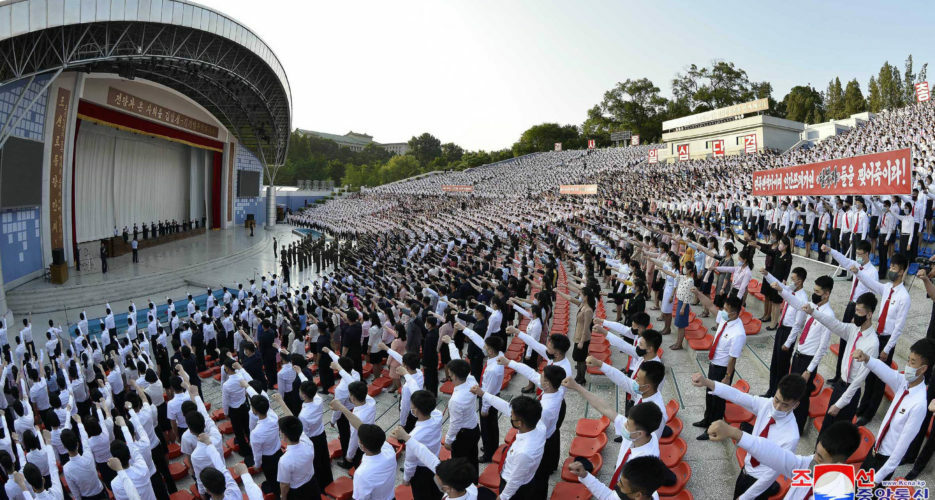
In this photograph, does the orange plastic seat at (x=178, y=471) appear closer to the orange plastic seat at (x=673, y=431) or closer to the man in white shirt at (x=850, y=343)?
the orange plastic seat at (x=673, y=431)

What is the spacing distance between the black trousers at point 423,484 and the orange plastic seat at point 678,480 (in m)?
1.61

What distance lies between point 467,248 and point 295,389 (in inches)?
355

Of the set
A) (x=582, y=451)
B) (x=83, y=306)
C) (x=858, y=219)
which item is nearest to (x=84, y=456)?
(x=582, y=451)

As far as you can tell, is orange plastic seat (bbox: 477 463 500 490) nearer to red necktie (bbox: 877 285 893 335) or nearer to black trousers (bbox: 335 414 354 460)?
black trousers (bbox: 335 414 354 460)

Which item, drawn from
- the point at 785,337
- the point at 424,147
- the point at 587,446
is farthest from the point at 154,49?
the point at 424,147

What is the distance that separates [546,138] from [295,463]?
194ft

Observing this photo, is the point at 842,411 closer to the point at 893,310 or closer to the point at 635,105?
the point at 893,310

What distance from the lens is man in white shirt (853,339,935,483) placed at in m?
2.84

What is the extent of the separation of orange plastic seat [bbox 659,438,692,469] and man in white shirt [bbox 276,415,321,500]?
265cm

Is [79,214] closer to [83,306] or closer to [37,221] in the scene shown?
[37,221]

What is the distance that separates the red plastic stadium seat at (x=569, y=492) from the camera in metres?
3.70

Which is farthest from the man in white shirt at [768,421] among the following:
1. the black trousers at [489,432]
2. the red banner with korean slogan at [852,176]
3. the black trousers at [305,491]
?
the red banner with korean slogan at [852,176]

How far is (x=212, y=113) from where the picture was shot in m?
26.4

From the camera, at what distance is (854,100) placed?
44156 millimetres
